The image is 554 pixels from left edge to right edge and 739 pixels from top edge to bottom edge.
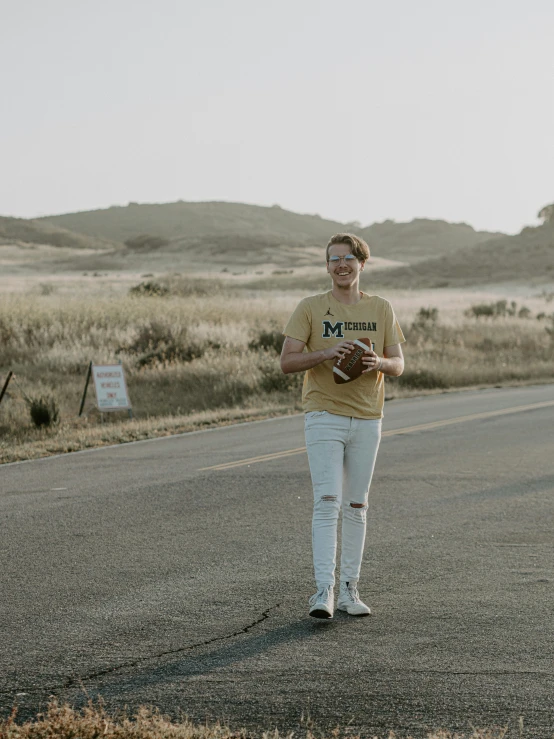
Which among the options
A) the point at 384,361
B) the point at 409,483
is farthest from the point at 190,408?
the point at 384,361

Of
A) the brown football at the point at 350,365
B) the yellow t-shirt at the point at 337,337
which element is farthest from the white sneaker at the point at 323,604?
the brown football at the point at 350,365

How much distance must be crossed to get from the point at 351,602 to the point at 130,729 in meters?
2.30

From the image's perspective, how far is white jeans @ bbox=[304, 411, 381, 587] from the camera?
611 cm

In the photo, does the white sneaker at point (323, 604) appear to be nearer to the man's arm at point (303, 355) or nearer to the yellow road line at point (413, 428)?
the man's arm at point (303, 355)


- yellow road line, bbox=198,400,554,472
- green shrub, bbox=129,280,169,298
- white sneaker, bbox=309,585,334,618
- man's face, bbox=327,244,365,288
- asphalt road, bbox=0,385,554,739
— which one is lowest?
yellow road line, bbox=198,400,554,472

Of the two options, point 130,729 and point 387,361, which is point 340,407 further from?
point 130,729

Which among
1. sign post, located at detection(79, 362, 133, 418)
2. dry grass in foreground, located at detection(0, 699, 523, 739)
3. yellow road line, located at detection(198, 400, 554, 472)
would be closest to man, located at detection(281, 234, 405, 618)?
dry grass in foreground, located at detection(0, 699, 523, 739)

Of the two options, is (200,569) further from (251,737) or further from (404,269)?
(404,269)

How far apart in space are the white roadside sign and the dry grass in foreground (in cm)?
1339

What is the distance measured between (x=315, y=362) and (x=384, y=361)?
1.36 ft

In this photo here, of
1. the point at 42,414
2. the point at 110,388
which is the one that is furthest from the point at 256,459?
the point at 110,388

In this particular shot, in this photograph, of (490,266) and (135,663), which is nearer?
(135,663)

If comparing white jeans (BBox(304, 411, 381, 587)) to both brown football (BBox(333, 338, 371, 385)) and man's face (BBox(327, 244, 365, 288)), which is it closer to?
brown football (BBox(333, 338, 371, 385))

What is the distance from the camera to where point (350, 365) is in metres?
5.96
